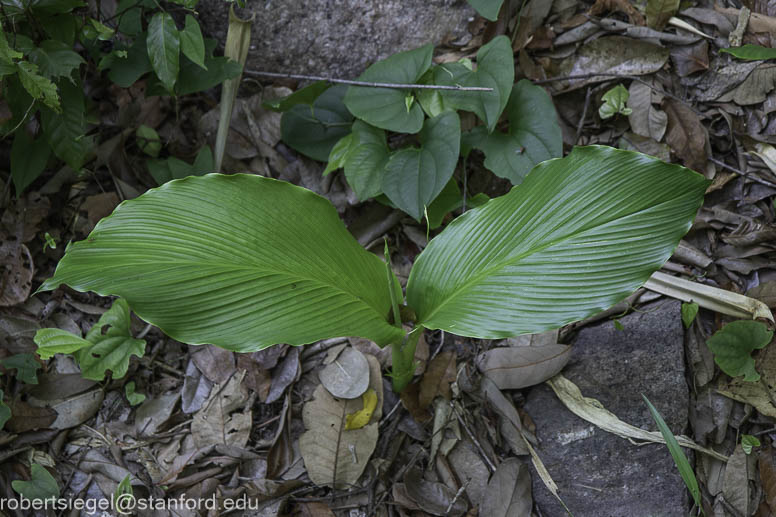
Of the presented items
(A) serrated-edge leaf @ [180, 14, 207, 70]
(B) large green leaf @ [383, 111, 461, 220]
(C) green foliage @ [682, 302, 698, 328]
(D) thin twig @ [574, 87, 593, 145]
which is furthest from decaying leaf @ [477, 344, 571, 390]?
(A) serrated-edge leaf @ [180, 14, 207, 70]

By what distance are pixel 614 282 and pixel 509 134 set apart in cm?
58

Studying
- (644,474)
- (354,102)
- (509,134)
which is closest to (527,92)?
(509,134)

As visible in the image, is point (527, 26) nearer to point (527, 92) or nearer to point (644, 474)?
point (527, 92)

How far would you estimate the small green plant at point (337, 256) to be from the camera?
36.4 inches

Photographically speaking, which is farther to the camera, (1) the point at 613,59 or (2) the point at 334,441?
(1) the point at 613,59

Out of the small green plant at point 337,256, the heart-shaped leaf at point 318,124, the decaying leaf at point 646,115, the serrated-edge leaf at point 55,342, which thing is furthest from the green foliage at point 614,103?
the serrated-edge leaf at point 55,342

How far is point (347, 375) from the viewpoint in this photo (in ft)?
4.32

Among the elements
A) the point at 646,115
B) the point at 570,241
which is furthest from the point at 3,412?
the point at 646,115

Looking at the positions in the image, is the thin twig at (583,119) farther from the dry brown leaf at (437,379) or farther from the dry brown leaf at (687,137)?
the dry brown leaf at (437,379)

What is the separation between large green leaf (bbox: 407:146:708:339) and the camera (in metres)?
0.95

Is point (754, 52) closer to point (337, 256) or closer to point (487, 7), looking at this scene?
point (487, 7)

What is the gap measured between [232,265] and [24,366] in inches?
29.7

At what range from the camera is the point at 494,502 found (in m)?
1.18

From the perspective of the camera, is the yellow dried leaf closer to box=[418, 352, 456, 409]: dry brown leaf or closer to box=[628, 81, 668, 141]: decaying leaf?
box=[418, 352, 456, 409]: dry brown leaf
